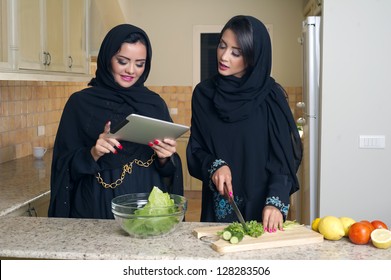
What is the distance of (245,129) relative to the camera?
1.97m

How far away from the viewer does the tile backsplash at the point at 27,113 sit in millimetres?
3320

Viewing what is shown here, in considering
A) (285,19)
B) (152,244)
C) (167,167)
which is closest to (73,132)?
(167,167)

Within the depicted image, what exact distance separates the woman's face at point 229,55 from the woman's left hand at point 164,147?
→ 0.32 m

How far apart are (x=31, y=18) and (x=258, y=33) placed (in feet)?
4.92

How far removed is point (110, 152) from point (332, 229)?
2.81 feet

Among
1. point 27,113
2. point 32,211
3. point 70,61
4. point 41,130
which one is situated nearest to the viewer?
point 32,211

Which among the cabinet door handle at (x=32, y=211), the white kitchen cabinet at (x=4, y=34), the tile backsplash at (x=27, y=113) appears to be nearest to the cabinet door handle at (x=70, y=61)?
the tile backsplash at (x=27, y=113)

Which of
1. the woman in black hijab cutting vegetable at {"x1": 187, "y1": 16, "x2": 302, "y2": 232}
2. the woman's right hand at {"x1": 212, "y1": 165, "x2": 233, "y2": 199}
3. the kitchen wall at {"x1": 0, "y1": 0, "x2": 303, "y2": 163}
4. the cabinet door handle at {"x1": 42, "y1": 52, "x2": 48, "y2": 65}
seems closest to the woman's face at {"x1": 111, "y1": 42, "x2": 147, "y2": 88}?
the woman in black hijab cutting vegetable at {"x1": 187, "y1": 16, "x2": 302, "y2": 232}

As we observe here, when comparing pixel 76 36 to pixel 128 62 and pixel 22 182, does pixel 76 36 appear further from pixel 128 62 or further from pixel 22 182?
pixel 128 62

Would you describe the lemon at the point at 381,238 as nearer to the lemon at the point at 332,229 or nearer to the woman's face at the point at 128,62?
the lemon at the point at 332,229

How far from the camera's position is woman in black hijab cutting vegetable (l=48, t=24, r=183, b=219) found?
6.52ft

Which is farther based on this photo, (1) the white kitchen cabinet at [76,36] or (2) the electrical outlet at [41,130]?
(2) the electrical outlet at [41,130]

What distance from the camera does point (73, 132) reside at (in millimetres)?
2094

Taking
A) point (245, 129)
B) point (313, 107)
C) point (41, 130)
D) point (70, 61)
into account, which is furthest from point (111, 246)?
point (41, 130)
